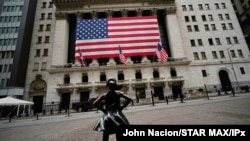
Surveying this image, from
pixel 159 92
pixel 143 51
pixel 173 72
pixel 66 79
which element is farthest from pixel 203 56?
pixel 66 79

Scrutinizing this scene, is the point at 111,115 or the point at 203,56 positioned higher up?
the point at 203,56

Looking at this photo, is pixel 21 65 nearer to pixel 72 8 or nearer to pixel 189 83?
pixel 72 8

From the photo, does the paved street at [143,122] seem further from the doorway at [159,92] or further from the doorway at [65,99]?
the doorway at [159,92]

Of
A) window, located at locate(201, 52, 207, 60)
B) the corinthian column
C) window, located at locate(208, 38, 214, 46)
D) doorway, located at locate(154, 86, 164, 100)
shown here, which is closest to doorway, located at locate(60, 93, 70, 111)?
the corinthian column

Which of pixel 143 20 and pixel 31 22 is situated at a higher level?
pixel 31 22

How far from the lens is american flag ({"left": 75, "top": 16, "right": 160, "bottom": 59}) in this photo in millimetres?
28891

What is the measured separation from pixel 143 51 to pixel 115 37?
633 centimetres

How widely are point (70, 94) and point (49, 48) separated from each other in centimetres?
1333

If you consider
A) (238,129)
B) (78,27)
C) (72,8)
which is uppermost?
(72,8)

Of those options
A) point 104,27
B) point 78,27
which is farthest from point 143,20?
point 78,27

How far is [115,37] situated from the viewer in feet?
95.7

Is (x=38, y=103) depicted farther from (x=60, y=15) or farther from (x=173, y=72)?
(x=173, y=72)

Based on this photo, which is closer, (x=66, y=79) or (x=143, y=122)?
(x=143, y=122)

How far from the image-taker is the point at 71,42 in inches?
1383
